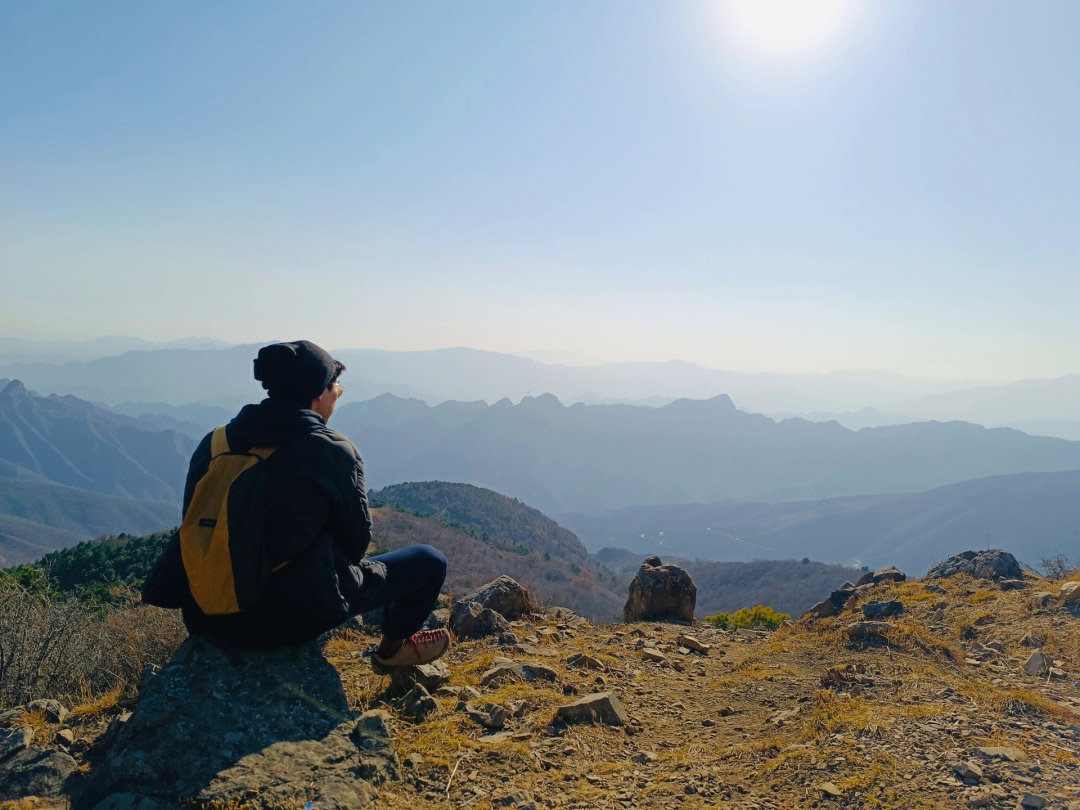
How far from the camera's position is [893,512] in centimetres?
19362

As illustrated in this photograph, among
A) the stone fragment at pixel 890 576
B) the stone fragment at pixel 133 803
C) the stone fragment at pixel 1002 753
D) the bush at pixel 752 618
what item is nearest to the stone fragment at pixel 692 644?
the stone fragment at pixel 1002 753

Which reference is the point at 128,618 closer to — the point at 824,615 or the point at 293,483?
the point at 293,483

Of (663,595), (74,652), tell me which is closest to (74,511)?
(74,652)

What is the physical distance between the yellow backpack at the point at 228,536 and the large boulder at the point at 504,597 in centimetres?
476

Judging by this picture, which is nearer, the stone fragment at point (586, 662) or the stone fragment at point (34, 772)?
the stone fragment at point (34, 772)

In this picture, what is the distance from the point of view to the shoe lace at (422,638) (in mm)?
4229

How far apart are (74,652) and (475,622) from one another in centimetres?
363

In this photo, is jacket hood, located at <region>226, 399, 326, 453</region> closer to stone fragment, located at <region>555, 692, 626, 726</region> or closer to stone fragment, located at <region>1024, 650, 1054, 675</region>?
stone fragment, located at <region>555, 692, 626, 726</region>

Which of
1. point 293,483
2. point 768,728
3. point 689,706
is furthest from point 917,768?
point 293,483

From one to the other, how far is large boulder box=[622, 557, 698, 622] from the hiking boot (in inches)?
224

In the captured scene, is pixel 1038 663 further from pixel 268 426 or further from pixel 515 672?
pixel 268 426

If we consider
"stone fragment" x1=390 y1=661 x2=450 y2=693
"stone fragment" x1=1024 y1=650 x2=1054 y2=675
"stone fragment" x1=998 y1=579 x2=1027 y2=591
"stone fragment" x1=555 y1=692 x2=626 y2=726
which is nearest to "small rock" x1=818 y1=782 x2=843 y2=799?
"stone fragment" x1=555 y1=692 x2=626 y2=726

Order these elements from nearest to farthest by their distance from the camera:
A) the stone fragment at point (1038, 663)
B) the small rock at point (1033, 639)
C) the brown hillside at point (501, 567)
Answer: the stone fragment at point (1038, 663)
the small rock at point (1033, 639)
the brown hillside at point (501, 567)

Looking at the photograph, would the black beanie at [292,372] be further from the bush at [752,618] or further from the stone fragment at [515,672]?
the bush at [752,618]
